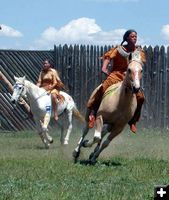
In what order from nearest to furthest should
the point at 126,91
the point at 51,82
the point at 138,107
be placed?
the point at 126,91, the point at 138,107, the point at 51,82

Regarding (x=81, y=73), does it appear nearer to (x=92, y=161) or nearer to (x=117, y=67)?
(x=117, y=67)

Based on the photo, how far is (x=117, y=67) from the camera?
41.0ft

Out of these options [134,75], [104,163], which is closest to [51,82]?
[104,163]

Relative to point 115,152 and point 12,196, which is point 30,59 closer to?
point 115,152

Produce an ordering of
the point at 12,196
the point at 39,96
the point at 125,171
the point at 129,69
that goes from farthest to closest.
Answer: the point at 39,96 → the point at 129,69 → the point at 125,171 → the point at 12,196

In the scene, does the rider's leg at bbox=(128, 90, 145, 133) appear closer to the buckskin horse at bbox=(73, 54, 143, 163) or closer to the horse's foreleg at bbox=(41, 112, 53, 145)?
the buckskin horse at bbox=(73, 54, 143, 163)

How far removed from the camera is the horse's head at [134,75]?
1116cm

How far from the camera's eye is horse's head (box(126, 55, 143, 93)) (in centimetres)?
1116

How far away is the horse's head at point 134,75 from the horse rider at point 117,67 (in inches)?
21.3

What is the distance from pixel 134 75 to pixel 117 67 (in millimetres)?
1240

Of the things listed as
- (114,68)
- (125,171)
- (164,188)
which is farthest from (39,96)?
(164,188)

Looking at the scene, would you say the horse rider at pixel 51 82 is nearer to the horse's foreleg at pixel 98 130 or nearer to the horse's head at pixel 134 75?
the horse's foreleg at pixel 98 130

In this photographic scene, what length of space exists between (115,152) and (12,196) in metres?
7.10

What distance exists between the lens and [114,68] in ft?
41.1
